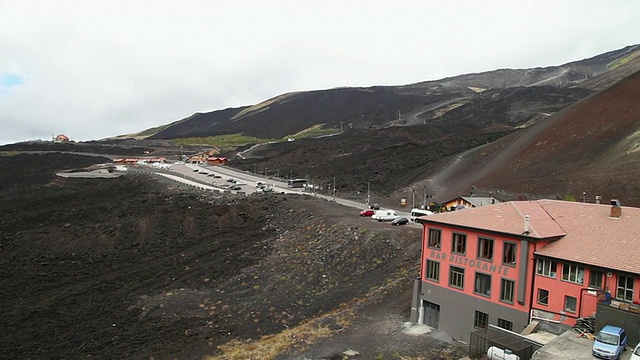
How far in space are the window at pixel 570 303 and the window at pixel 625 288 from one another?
191 centimetres

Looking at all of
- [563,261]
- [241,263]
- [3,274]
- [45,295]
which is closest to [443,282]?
[563,261]

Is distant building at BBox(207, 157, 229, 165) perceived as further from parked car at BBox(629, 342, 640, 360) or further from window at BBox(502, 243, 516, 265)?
parked car at BBox(629, 342, 640, 360)

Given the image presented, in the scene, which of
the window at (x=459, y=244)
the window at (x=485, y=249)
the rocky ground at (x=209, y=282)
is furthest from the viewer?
the rocky ground at (x=209, y=282)

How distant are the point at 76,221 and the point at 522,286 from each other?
191 ft

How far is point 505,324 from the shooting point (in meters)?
24.8

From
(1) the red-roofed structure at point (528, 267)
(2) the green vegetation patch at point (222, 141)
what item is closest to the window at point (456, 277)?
(1) the red-roofed structure at point (528, 267)

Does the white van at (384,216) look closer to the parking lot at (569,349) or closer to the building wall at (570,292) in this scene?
the building wall at (570,292)

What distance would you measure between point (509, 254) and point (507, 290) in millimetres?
1799

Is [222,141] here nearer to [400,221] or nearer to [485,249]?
[400,221]

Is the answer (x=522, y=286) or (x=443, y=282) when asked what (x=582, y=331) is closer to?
(x=522, y=286)

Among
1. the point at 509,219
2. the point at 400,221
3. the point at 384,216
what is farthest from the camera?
the point at 384,216

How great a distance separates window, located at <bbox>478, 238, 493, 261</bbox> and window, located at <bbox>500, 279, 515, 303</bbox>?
1351 millimetres

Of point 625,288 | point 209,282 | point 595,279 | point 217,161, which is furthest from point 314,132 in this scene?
point 625,288

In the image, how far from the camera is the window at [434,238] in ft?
93.3
